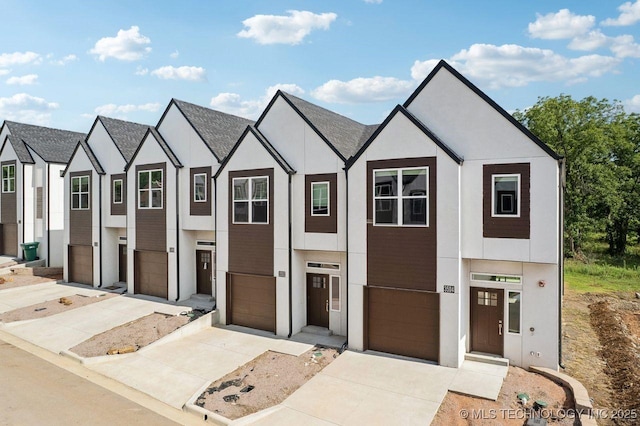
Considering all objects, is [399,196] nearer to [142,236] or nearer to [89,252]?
[142,236]

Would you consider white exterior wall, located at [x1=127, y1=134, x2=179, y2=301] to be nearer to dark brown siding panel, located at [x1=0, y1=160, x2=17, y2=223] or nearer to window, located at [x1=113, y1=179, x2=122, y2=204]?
window, located at [x1=113, y1=179, x2=122, y2=204]

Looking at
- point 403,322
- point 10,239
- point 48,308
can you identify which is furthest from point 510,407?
point 10,239

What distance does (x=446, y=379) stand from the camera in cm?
1090

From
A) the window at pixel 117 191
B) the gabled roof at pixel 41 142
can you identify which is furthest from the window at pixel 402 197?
the gabled roof at pixel 41 142

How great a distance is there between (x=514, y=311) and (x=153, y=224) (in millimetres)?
16287

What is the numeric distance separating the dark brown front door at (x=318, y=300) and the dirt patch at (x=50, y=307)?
11.1 meters

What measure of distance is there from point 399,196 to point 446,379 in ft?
18.1

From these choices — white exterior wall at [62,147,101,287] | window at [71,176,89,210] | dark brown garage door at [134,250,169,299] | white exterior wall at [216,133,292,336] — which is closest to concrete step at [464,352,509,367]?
white exterior wall at [216,133,292,336]

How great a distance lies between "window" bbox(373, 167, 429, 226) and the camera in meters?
12.3

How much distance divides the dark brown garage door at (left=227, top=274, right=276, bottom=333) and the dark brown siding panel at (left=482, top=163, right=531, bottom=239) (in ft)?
26.2

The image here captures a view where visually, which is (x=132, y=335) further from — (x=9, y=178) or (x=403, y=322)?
(x=9, y=178)

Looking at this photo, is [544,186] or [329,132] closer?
[544,186]

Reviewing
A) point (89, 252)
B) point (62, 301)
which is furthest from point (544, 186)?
point (89, 252)

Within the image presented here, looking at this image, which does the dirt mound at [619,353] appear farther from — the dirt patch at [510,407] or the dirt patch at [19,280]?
the dirt patch at [19,280]
